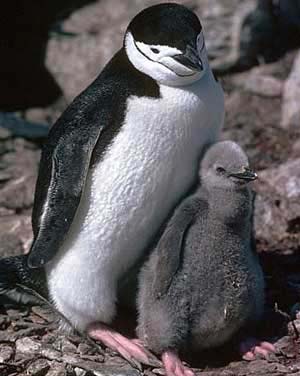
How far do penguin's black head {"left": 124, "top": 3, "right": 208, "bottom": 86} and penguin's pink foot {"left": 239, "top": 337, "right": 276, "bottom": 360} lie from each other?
2.49ft

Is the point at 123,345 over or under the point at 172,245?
under

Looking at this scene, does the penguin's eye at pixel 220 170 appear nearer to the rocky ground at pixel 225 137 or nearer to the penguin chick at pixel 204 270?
the penguin chick at pixel 204 270

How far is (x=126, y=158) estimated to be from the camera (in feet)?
9.31

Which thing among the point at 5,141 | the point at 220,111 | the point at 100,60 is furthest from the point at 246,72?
the point at 220,111

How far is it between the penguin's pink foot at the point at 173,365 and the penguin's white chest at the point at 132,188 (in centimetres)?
25

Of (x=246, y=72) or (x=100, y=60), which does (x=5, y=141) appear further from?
(x=246, y=72)

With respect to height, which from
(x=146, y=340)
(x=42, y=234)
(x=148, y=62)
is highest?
(x=148, y=62)

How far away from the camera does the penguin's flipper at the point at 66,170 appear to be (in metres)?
2.85

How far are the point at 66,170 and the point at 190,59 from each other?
0.45m

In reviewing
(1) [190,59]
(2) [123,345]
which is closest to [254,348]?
(2) [123,345]

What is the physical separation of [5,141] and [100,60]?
Result: 0.83 metres

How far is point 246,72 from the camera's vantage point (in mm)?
5188

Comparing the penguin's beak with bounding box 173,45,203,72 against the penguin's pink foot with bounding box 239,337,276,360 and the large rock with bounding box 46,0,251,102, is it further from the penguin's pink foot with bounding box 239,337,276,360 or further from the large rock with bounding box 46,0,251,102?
the large rock with bounding box 46,0,251,102

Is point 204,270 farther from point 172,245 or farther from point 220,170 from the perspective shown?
point 220,170
